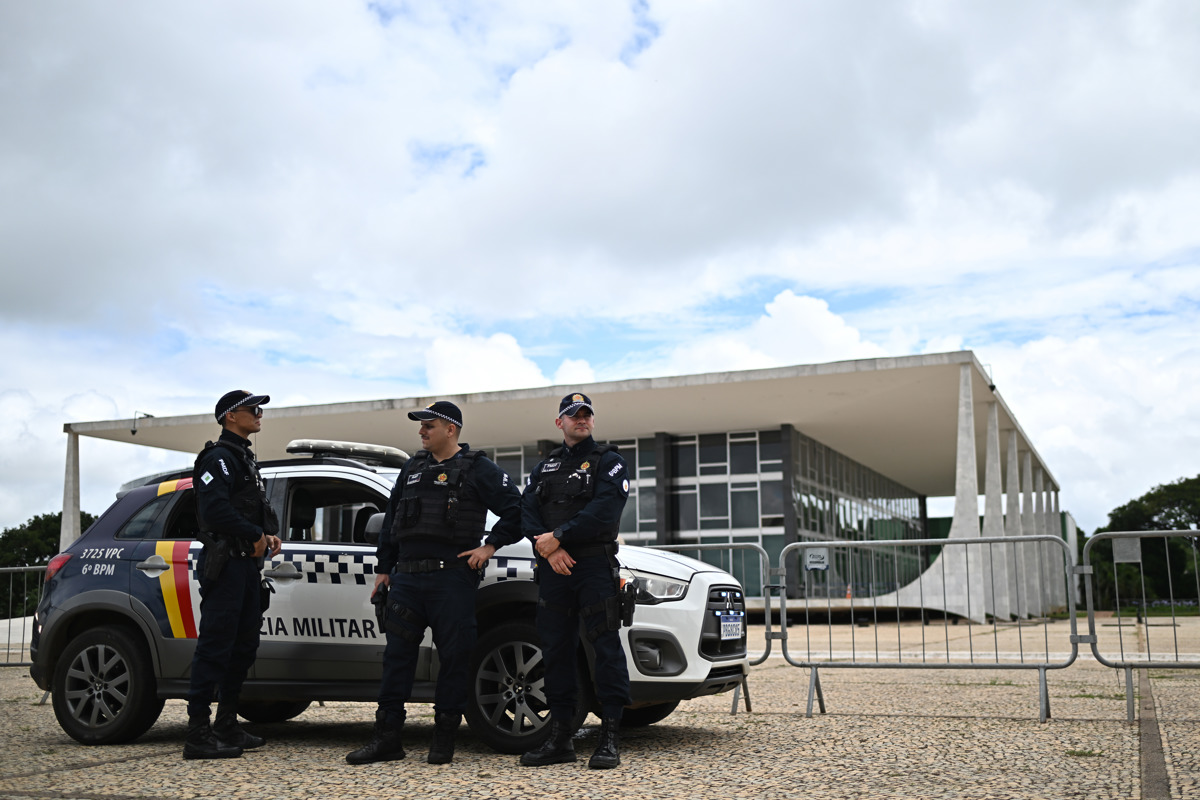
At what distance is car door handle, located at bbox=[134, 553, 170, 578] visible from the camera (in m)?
6.43

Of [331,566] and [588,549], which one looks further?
[331,566]

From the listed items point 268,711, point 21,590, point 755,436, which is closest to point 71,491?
point 755,436

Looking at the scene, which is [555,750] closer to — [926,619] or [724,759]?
[724,759]

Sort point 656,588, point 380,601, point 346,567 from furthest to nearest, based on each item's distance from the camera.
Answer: point 346,567 → point 656,588 → point 380,601

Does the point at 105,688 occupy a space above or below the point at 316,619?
below

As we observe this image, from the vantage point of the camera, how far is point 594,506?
17.8 feet

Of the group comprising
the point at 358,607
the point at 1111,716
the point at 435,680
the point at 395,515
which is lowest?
the point at 1111,716

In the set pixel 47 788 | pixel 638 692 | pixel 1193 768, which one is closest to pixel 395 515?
pixel 638 692

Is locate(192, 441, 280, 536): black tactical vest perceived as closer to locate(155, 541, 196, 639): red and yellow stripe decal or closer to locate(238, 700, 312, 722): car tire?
locate(155, 541, 196, 639): red and yellow stripe decal

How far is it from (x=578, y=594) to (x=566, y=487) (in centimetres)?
57

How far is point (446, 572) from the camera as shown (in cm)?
551

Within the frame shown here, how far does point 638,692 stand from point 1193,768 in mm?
2866

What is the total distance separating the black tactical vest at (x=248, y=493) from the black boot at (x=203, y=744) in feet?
3.56

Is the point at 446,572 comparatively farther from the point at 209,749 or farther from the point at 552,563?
the point at 209,749
